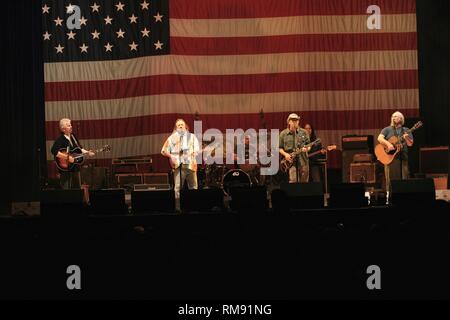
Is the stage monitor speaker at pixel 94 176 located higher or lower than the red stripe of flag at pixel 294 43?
lower

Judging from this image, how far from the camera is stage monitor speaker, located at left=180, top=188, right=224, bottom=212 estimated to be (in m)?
8.80

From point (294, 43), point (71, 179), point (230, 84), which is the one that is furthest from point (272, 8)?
point (71, 179)

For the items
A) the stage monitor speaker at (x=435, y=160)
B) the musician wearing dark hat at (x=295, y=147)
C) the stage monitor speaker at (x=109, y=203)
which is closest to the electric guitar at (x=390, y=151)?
the stage monitor speaker at (x=435, y=160)

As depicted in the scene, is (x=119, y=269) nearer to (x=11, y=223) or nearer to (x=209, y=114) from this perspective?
(x=11, y=223)

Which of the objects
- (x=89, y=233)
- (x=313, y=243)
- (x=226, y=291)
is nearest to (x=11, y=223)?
(x=89, y=233)

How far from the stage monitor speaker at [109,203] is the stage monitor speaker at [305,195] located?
2.02 m

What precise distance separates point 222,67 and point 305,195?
7326mm

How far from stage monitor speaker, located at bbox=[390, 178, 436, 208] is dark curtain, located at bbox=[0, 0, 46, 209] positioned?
6310 mm

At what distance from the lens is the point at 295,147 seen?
42.4ft

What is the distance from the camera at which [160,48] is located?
50.7ft

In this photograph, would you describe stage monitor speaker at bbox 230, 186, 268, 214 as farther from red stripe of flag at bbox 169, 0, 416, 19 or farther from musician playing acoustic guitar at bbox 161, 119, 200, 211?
red stripe of flag at bbox 169, 0, 416, 19

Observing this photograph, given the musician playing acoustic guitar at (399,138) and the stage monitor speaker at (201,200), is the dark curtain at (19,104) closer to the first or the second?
the stage monitor speaker at (201,200)

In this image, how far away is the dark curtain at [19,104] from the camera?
12.0 m

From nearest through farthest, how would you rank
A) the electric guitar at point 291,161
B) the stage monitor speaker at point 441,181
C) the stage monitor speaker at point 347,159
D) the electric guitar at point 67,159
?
the electric guitar at point 67,159 → the electric guitar at point 291,161 → the stage monitor speaker at point 441,181 → the stage monitor speaker at point 347,159
